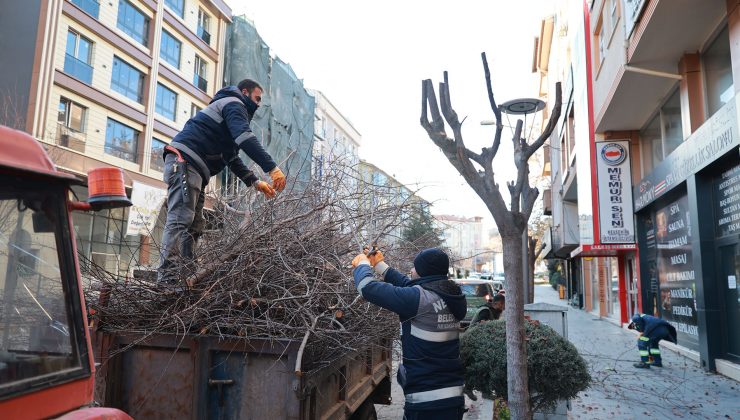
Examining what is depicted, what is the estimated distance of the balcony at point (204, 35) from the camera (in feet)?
92.1

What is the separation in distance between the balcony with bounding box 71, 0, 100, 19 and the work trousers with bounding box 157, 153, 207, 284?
1916cm

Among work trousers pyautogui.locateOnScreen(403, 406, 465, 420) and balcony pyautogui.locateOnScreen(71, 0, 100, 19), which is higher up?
balcony pyautogui.locateOnScreen(71, 0, 100, 19)

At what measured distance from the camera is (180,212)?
4.21m

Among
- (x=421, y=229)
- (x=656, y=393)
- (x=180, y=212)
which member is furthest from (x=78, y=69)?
(x=656, y=393)

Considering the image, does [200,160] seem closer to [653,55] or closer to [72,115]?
[653,55]

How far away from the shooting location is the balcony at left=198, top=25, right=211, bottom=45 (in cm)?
2806

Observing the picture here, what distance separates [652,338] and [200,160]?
29.4ft

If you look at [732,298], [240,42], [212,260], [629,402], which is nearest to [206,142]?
[212,260]

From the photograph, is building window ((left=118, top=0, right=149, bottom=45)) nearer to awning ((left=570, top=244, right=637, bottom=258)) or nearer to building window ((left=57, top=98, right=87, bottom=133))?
building window ((left=57, top=98, right=87, bottom=133))

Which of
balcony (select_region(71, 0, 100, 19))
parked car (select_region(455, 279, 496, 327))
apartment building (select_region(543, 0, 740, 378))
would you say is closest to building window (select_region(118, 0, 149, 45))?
balcony (select_region(71, 0, 100, 19))

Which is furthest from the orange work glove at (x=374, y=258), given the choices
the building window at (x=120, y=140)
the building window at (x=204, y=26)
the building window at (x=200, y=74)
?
the building window at (x=204, y=26)

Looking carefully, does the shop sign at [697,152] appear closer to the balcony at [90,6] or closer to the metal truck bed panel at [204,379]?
the metal truck bed panel at [204,379]

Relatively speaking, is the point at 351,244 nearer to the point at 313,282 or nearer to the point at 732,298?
the point at 313,282

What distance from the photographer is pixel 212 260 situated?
12.1 feet
